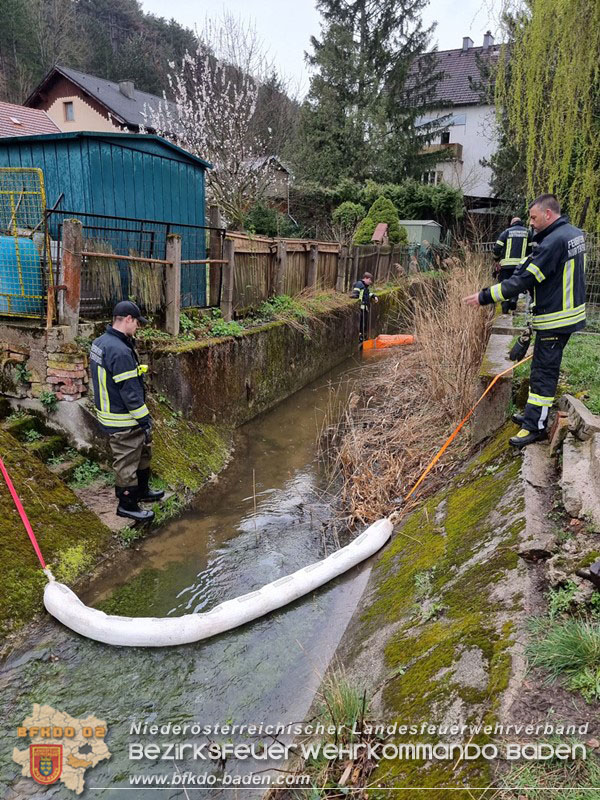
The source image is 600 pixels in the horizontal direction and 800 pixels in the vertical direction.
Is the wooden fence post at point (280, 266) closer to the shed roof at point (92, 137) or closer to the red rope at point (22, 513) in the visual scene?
the shed roof at point (92, 137)

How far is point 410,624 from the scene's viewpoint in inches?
117

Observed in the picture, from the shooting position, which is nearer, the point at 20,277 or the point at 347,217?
the point at 20,277

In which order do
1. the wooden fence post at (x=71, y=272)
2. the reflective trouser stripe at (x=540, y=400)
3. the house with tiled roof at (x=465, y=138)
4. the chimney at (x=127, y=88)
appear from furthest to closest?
the house with tiled roof at (x=465, y=138) < the chimney at (x=127, y=88) < the wooden fence post at (x=71, y=272) < the reflective trouser stripe at (x=540, y=400)

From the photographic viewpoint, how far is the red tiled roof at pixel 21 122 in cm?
1438

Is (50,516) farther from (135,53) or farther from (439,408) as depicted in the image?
(135,53)

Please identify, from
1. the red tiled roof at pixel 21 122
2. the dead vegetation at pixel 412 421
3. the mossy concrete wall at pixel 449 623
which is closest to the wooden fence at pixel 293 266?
the dead vegetation at pixel 412 421

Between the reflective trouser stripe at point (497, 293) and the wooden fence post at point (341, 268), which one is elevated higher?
the wooden fence post at point (341, 268)

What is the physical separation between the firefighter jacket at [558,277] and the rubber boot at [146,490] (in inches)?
139

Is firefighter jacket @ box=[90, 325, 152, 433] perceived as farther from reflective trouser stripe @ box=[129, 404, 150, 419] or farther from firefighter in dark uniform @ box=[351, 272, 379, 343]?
firefighter in dark uniform @ box=[351, 272, 379, 343]

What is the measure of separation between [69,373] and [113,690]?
3172mm

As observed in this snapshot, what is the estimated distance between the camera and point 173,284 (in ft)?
22.7

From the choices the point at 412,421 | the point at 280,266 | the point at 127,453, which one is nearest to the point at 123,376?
the point at 127,453

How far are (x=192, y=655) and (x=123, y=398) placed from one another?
7.01ft

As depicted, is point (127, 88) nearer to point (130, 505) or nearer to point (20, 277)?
point (20, 277)
